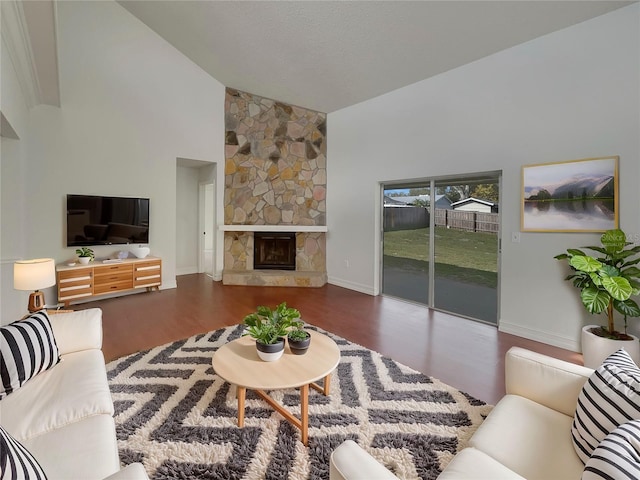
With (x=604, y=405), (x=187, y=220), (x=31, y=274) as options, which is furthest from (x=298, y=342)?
(x=187, y=220)

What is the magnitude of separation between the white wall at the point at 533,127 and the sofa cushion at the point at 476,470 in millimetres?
2794

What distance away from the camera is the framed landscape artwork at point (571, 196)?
2842mm

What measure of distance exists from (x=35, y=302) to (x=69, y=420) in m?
1.71

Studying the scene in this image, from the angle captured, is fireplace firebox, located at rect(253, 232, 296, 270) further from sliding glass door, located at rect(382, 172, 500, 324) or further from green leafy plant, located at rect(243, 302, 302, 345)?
green leafy plant, located at rect(243, 302, 302, 345)

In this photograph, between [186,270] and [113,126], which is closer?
[113,126]

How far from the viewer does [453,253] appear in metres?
4.21

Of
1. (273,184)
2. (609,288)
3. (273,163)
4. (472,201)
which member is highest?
(273,163)

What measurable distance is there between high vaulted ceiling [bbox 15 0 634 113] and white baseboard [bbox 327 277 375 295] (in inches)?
126

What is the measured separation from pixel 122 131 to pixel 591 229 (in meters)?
6.23

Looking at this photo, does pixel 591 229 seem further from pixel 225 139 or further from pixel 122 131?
pixel 122 131

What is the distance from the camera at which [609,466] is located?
818 millimetres

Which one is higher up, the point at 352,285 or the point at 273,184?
the point at 273,184

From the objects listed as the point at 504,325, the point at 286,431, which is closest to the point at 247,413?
the point at 286,431

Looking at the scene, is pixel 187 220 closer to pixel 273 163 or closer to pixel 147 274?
pixel 147 274
